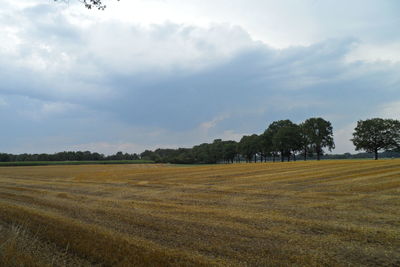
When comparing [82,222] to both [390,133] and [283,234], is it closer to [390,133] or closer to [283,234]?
[283,234]

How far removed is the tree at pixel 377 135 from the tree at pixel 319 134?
1148 cm

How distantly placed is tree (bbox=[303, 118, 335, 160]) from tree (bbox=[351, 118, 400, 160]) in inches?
452

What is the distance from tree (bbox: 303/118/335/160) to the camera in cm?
8412

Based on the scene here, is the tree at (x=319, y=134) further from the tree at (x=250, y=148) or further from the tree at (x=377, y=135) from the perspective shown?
the tree at (x=250, y=148)

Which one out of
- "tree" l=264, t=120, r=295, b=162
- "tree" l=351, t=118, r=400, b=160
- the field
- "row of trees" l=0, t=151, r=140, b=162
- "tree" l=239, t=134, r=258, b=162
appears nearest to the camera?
the field

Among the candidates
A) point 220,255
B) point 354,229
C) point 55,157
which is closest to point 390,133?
point 354,229

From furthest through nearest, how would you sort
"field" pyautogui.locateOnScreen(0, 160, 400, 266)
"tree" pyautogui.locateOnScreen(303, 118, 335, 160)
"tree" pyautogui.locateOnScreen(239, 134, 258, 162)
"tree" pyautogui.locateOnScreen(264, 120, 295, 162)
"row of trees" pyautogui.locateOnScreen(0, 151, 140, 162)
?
"row of trees" pyautogui.locateOnScreen(0, 151, 140, 162) < "tree" pyautogui.locateOnScreen(239, 134, 258, 162) < "tree" pyautogui.locateOnScreen(264, 120, 295, 162) < "tree" pyautogui.locateOnScreen(303, 118, 335, 160) < "field" pyautogui.locateOnScreen(0, 160, 400, 266)

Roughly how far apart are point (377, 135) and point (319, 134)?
1690 centimetres

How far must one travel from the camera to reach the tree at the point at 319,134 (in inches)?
3312

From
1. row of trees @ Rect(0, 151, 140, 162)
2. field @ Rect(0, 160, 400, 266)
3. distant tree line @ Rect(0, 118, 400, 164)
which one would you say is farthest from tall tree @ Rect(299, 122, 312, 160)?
row of trees @ Rect(0, 151, 140, 162)

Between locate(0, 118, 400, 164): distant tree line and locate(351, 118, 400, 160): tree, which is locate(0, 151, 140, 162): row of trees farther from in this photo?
locate(351, 118, 400, 160): tree

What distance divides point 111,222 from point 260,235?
222 inches

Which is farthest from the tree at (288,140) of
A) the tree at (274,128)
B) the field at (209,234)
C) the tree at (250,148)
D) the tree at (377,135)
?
the field at (209,234)

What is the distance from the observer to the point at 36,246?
287 inches
